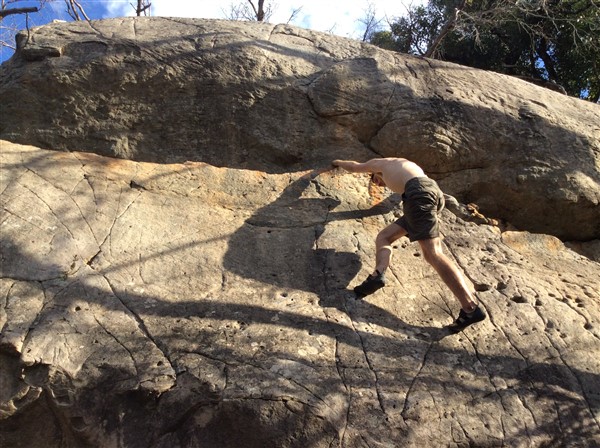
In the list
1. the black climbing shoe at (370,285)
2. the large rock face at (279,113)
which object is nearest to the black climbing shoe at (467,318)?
the black climbing shoe at (370,285)

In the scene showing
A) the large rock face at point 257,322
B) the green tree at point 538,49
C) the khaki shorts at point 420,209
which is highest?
the green tree at point 538,49

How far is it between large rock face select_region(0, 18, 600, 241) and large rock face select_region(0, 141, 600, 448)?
777mm

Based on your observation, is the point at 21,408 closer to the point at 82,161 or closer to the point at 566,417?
the point at 82,161

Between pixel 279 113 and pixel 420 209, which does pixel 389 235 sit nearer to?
pixel 420 209

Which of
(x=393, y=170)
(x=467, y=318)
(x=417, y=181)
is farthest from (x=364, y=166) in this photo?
(x=467, y=318)

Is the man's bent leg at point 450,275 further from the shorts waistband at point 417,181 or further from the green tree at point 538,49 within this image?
the green tree at point 538,49

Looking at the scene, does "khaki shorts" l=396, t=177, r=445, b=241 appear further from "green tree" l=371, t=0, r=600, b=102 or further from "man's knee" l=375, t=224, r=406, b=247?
"green tree" l=371, t=0, r=600, b=102

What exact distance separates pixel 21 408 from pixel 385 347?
219cm

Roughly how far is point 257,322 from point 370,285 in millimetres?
832

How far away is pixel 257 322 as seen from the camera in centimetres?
398

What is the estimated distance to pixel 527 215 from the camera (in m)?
6.32

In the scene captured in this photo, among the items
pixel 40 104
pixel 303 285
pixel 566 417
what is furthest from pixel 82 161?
pixel 566 417

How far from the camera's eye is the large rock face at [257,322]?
345 cm

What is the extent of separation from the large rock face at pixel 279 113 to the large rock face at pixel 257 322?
777mm
